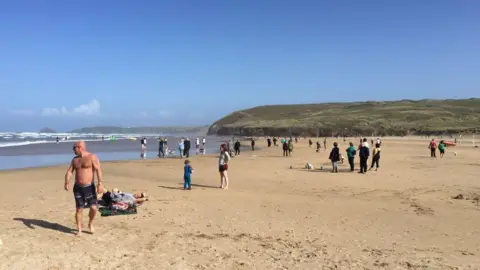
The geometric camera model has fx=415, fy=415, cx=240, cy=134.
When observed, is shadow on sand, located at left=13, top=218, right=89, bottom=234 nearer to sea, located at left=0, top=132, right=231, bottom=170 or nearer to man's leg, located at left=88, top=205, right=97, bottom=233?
man's leg, located at left=88, top=205, right=97, bottom=233

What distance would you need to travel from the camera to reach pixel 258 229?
9.46m

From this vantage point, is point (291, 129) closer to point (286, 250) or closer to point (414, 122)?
point (414, 122)

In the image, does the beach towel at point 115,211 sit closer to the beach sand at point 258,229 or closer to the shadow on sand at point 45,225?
the beach sand at point 258,229

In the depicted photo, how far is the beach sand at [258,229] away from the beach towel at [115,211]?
9.3 inches

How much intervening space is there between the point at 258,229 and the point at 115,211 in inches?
150

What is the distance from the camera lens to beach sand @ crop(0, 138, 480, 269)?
23.8 ft

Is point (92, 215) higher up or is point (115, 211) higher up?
point (92, 215)

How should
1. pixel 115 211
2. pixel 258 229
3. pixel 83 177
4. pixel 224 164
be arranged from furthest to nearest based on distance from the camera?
1. pixel 224 164
2. pixel 115 211
3. pixel 258 229
4. pixel 83 177

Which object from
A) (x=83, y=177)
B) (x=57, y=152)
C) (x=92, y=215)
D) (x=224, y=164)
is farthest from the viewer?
(x=57, y=152)

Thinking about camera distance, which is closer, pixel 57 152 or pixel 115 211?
pixel 115 211

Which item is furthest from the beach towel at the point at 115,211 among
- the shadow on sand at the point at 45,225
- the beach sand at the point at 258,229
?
the shadow on sand at the point at 45,225

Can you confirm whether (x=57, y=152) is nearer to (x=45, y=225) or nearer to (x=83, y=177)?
(x=45, y=225)

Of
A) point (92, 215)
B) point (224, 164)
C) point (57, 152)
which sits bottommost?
point (57, 152)

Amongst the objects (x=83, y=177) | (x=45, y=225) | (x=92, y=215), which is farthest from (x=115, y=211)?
(x=83, y=177)
